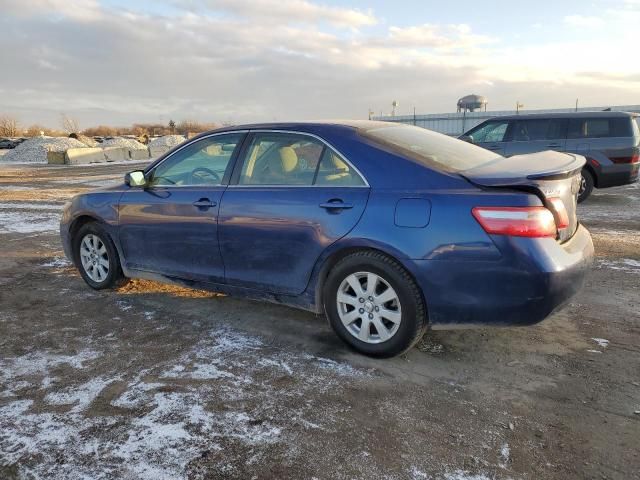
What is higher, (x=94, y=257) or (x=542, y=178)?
(x=542, y=178)

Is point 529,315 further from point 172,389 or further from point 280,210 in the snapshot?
point 172,389

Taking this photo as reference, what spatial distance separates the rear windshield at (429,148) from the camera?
11.5ft

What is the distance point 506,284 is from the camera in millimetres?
3066

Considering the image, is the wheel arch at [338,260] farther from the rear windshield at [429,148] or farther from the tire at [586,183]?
the tire at [586,183]

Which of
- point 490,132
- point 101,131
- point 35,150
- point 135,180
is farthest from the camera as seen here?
point 101,131

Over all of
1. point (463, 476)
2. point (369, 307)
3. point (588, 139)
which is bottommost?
point (463, 476)

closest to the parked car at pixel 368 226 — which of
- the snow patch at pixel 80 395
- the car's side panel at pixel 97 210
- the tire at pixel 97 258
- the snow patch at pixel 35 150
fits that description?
the car's side panel at pixel 97 210

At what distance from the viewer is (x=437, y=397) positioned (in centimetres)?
307

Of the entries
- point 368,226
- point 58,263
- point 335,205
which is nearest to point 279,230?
point 335,205

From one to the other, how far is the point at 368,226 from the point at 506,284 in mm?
921

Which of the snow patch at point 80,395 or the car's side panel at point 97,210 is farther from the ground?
the car's side panel at point 97,210

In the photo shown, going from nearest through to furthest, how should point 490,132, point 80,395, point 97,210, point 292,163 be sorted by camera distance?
point 80,395, point 292,163, point 97,210, point 490,132

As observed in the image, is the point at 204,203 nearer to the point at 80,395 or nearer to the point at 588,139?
the point at 80,395

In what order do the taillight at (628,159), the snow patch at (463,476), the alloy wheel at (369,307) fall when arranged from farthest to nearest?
the taillight at (628,159)
the alloy wheel at (369,307)
the snow patch at (463,476)
